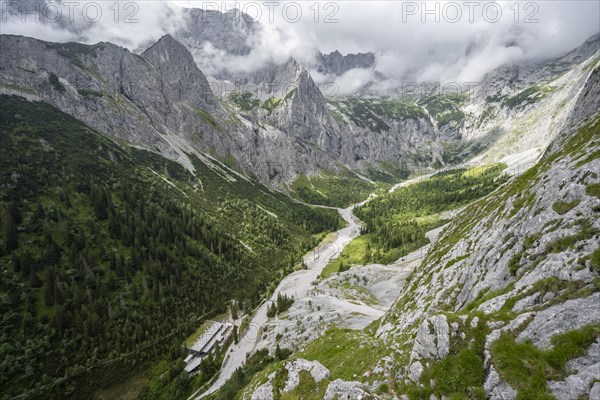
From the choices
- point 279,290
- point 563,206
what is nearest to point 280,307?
point 279,290

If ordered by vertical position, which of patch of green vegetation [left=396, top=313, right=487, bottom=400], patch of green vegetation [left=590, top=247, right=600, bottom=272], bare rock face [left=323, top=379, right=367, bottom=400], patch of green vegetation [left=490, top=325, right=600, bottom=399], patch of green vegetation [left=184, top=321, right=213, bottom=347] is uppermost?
patch of green vegetation [left=590, top=247, right=600, bottom=272]

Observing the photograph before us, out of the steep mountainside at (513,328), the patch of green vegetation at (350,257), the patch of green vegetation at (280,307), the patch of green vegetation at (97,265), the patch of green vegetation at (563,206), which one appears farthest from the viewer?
the patch of green vegetation at (350,257)

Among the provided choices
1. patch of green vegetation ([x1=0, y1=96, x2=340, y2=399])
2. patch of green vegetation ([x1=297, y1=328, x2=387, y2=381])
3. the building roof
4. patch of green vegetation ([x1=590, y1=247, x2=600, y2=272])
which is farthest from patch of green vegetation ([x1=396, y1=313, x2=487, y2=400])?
patch of green vegetation ([x1=0, y1=96, x2=340, y2=399])

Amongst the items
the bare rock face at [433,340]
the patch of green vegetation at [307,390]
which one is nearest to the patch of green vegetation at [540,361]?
the bare rock face at [433,340]

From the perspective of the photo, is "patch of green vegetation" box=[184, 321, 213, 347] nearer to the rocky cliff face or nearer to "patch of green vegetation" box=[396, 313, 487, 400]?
the rocky cliff face

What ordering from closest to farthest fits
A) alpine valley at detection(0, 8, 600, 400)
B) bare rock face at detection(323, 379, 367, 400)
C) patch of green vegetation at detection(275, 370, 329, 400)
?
1. alpine valley at detection(0, 8, 600, 400)
2. bare rock face at detection(323, 379, 367, 400)
3. patch of green vegetation at detection(275, 370, 329, 400)

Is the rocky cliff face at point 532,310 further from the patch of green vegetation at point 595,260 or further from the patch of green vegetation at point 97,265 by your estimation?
the patch of green vegetation at point 97,265
